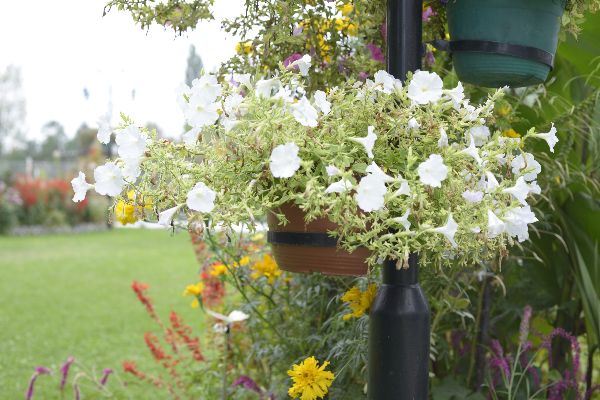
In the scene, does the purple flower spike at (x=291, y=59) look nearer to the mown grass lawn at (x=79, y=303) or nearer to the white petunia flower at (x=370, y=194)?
the white petunia flower at (x=370, y=194)

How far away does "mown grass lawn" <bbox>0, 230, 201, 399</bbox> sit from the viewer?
Result: 4086mm

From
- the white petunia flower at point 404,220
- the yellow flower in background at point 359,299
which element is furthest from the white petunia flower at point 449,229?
the yellow flower in background at point 359,299

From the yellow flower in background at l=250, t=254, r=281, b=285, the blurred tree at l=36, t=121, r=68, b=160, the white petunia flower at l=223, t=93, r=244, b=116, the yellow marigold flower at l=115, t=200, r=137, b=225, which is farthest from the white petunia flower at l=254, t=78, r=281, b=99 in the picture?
the blurred tree at l=36, t=121, r=68, b=160

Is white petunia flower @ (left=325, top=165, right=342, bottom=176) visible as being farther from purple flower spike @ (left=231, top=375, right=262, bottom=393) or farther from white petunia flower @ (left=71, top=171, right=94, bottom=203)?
purple flower spike @ (left=231, top=375, right=262, bottom=393)

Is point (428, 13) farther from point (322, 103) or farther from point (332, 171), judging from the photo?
point (332, 171)

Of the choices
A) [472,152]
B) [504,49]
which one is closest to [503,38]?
[504,49]

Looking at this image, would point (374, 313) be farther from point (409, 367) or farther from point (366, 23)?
point (366, 23)

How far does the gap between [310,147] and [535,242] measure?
3.95 feet

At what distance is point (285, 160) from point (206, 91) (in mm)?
199

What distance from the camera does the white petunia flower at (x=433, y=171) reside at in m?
1.04

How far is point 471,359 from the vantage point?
204cm

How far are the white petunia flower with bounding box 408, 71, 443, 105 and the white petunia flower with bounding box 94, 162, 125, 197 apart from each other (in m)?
0.50

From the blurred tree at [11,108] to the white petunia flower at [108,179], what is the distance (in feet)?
130

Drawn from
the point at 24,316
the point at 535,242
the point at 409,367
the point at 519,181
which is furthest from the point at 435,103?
the point at 24,316
